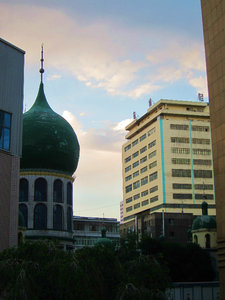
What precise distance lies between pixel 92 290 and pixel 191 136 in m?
86.7

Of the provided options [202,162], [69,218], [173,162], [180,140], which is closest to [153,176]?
[173,162]

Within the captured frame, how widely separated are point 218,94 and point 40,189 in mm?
28044

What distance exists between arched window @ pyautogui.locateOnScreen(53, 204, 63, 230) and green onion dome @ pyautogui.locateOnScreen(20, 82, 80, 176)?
3.81 m

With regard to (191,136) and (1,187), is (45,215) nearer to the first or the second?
(1,187)

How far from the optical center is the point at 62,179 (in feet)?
176

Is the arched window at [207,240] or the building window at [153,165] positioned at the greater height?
the building window at [153,165]

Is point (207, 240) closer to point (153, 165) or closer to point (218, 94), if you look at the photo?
point (218, 94)

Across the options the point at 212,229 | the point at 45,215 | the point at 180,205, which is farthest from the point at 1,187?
the point at 180,205

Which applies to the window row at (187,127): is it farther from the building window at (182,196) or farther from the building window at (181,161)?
the building window at (182,196)

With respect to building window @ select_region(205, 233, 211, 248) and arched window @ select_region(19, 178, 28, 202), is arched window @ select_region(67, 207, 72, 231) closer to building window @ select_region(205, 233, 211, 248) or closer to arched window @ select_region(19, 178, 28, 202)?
arched window @ select_region(19, 178, 28, 202)

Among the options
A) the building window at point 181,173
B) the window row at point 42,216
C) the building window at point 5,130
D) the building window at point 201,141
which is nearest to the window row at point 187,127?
the building window at point 201,141

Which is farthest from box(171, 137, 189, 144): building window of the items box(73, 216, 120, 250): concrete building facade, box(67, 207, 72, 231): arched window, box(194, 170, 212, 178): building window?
box(67, 207, 72, 231): arched window

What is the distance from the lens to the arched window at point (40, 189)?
172 feet

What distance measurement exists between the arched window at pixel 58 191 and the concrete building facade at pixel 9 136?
81.9ft
